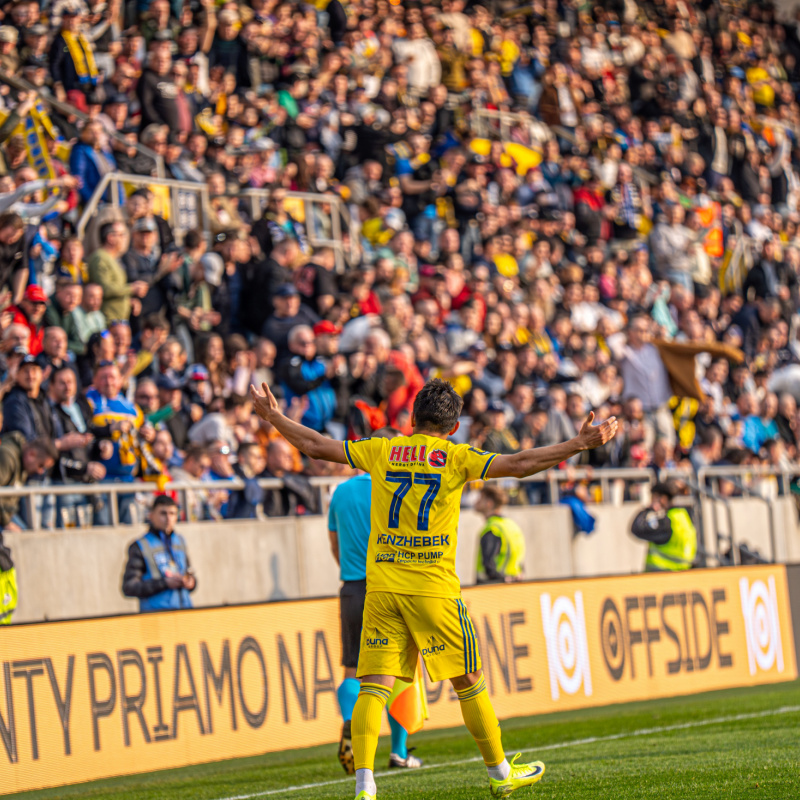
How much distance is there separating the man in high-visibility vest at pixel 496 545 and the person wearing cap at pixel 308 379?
1.79 meters

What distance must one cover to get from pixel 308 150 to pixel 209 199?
240cm

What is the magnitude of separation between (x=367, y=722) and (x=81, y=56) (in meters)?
10.6

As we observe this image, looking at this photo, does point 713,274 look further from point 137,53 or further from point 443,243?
point 137,53

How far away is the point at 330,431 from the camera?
13773mm

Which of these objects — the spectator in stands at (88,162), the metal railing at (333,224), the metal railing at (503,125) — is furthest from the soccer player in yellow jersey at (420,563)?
the metal railing at (503,125)

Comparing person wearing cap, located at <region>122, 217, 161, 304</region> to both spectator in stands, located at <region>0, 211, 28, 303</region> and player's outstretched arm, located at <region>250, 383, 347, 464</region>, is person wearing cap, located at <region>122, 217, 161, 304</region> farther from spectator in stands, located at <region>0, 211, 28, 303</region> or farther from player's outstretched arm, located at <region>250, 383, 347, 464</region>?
player's outstretched arm, located at <region>250, 383, 347, 464</region>

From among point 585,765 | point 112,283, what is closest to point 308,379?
point 112,283

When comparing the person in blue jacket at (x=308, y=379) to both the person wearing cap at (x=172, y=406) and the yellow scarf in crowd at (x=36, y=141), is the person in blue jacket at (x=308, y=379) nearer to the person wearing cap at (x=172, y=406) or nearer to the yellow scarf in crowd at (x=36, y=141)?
the person wearing cap at (x=172, y=406)

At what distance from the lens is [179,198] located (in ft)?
51.6

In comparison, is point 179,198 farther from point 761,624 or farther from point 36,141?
point 761,624

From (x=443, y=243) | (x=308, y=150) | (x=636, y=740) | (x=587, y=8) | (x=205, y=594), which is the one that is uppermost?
(x=587, y=8)

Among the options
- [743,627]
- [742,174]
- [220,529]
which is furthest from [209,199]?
[742,174]

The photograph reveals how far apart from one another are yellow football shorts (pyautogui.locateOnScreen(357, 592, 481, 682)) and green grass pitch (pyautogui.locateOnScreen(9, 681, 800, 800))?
1.08 metres

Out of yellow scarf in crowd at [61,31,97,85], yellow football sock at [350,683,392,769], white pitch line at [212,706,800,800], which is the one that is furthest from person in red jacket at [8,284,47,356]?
yellow football sock at [350,683,392,769]
